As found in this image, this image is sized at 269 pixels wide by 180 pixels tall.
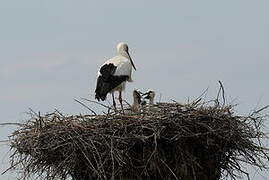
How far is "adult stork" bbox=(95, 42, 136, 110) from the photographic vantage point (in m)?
9.58

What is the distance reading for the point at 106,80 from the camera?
31.9 ft

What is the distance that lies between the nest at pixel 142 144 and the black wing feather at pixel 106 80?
1.85 m

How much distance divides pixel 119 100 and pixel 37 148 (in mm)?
→ 2588

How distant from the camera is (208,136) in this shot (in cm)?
746

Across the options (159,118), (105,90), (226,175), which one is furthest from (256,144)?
(105,90)

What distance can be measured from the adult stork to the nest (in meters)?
1.90

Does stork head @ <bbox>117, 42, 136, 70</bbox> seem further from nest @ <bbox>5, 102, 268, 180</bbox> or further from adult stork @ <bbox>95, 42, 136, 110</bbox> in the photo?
nest @ <bbox>5, 102, 268, 180</bbox>

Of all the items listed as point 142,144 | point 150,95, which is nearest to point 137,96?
point 150,95

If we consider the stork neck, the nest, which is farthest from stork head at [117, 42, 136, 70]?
the nest

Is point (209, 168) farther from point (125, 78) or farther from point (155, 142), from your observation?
point (125, 78)

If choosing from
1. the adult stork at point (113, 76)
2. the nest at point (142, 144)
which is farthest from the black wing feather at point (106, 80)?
the nest at point (142, 144)

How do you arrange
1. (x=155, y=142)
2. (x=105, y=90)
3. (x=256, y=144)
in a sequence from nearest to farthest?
(x=155, y=142)
(x=256, y=144)
(x=105, y=90)

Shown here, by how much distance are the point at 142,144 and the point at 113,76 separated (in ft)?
8.29

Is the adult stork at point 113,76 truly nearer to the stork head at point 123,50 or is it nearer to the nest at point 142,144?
the stork head at point 123,50
